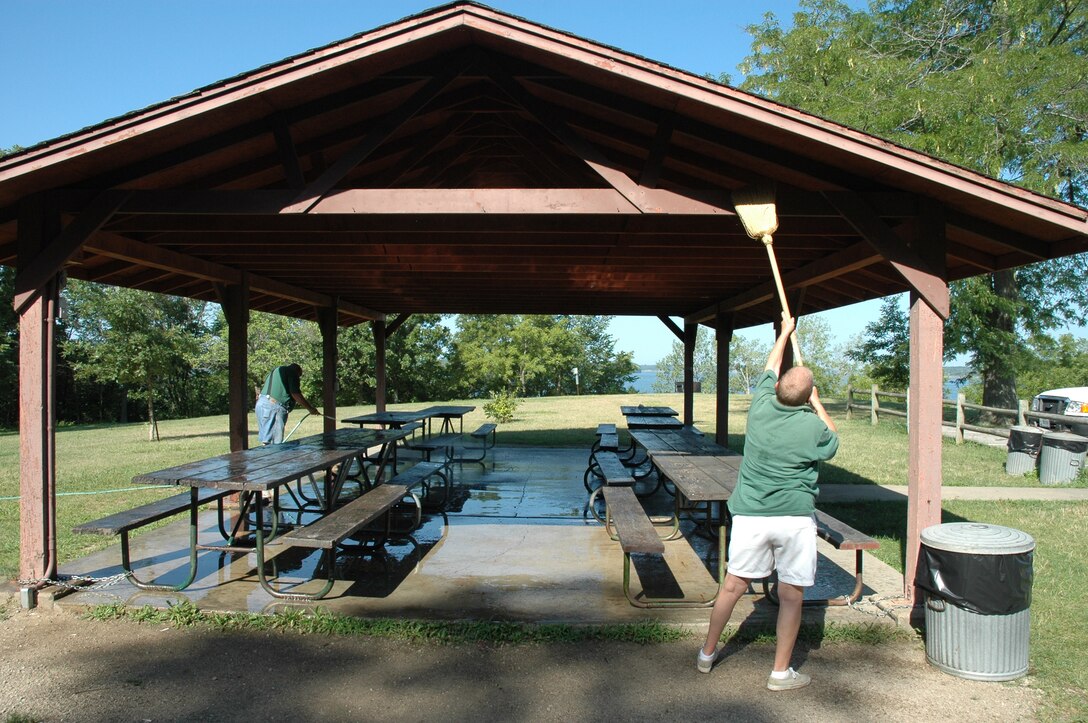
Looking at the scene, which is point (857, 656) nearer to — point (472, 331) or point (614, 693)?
point (614, 693)

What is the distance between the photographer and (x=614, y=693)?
3656mm

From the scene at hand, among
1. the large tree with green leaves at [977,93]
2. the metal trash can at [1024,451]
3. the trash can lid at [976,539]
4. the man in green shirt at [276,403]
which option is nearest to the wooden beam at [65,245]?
the man in green shirt at [276,403]

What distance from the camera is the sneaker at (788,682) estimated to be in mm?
3686

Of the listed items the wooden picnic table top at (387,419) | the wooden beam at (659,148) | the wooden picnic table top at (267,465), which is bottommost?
the wooden picnic table top at (387,419)

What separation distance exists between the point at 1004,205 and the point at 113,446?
1703 cm

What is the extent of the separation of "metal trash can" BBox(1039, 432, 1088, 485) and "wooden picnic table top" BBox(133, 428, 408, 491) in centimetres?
900

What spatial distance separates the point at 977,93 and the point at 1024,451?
8076 mm

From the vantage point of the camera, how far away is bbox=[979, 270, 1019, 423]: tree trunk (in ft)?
59.0

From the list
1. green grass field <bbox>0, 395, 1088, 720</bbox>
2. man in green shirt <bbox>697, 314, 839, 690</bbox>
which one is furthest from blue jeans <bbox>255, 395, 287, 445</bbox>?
man in green shirt <bbox>697, 314, 839, 690</bbox>

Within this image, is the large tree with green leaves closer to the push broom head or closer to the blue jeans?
the push broom head

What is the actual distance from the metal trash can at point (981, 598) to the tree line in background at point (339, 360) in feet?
55.4

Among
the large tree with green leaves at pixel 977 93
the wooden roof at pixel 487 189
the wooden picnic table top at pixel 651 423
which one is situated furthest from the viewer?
the large tree with green leaves at pixel 977 93

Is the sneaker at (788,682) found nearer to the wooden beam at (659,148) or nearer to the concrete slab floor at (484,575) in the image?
the concrete slab floor at (484,575)

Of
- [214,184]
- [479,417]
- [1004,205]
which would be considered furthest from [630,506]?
[479,417]
